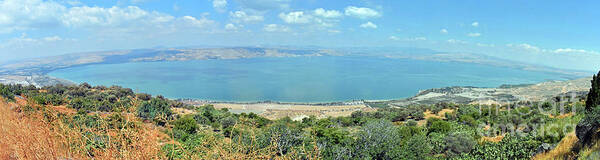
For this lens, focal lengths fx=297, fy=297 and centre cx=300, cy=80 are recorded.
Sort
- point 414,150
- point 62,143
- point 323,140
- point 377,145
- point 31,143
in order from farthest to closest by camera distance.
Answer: point 323,140
point 414,150
point 377,145
point 62,143
point 31,143

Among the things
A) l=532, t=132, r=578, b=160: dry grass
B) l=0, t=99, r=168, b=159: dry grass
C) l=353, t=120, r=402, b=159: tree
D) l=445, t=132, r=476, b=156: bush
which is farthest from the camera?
l=445, t=132, r=476, b=156: bush

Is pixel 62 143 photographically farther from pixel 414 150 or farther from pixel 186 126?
pixel 186 126

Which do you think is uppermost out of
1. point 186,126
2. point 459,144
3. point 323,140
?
point 459,144

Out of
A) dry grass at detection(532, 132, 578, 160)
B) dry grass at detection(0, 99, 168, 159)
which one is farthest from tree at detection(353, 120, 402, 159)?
dry grass at detection(0, 99, 168, 159)

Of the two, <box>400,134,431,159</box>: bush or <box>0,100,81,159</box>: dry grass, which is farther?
<box>400,134,431,159</box>: bush

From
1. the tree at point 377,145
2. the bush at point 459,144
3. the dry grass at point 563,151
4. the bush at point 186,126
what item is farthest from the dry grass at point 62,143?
the bush at point 186,126

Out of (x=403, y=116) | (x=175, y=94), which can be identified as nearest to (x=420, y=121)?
(x=403, y=116)

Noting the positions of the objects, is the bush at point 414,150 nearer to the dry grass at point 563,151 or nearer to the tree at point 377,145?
the tree at point 377,145

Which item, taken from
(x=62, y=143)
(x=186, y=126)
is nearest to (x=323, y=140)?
(x=186, y=126)

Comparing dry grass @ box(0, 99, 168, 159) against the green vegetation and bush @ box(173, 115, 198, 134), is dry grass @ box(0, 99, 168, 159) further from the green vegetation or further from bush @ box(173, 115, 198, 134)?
bush @ box(173, 115, 198, 134)

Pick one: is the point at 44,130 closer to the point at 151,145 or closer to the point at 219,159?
the point at 151,145

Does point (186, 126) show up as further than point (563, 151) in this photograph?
Yes
